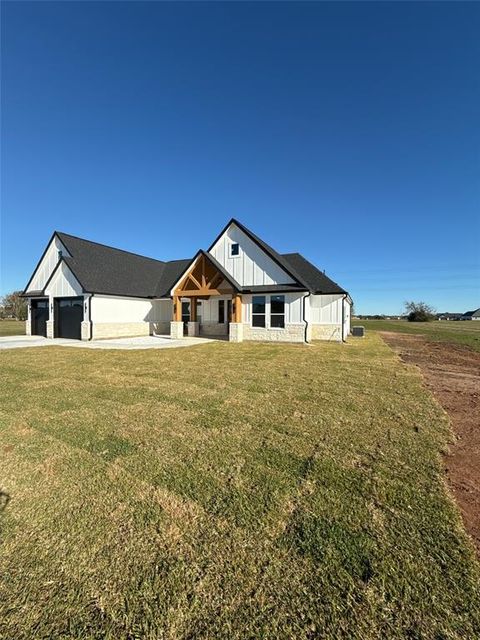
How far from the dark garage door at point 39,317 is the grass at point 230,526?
19.4 metres

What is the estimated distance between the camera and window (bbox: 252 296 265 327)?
18797 mm

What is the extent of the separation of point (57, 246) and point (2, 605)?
81.5 feet

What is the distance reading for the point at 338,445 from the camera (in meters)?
4.24

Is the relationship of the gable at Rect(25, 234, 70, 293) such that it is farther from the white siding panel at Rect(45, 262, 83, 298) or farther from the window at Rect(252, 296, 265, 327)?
the window at Rect(252, 296, 265, 327)

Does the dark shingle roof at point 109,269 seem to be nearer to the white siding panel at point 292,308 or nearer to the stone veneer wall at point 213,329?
the stone veneer wall at point 213,329

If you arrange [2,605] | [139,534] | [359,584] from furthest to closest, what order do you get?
[139,534] < [359,584] < [2,605]

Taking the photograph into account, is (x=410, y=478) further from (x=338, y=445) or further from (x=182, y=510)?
(x=182, y=510)

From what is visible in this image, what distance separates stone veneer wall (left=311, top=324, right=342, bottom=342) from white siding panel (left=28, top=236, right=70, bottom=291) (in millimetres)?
19405

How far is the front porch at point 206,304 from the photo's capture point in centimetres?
1861

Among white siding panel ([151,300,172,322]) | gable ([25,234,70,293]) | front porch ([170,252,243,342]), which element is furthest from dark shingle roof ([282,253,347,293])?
gable ([25,234,70,293])

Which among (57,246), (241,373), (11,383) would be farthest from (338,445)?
(57,246)

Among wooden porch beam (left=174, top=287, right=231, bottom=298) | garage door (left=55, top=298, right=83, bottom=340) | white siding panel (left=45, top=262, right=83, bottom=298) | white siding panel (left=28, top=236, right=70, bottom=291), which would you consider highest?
white siding panel (left=28, top=236, right=70, bottom=291)

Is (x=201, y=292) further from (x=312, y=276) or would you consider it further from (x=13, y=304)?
(x=13, y=304)

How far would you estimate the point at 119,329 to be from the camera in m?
21.3
